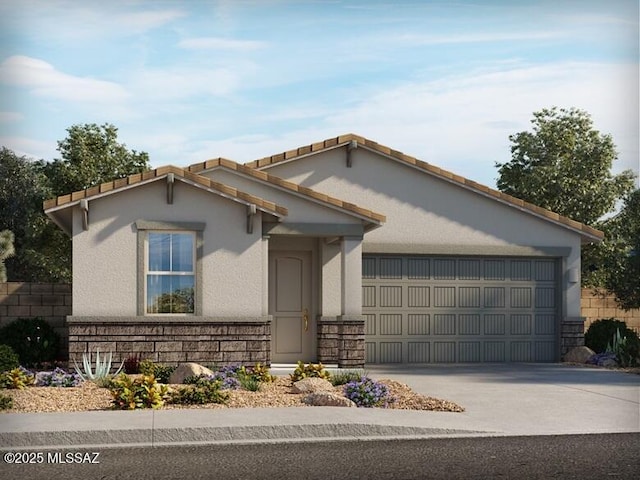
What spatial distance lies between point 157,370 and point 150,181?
133 inches

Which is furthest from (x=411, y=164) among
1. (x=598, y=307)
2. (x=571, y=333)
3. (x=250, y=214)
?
(x=598, y=307)

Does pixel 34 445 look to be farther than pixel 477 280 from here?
No

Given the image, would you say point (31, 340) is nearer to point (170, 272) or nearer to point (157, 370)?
point (170, 272)

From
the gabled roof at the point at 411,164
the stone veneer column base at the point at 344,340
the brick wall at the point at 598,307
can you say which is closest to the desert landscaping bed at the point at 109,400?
the stone veneer column base at the point at 344,340

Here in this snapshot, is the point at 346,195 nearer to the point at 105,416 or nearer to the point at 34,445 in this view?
the point at 105,416

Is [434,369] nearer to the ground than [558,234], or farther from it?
nearer to the ground

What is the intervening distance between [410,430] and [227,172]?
9.81m

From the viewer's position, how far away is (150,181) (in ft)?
58.2

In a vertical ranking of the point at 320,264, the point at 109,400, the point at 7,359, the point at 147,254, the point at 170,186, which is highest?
the point at 170,186

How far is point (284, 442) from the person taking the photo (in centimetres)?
1105

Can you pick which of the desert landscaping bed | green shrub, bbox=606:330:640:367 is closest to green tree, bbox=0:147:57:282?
green shrub, bbox=606:330:640:367

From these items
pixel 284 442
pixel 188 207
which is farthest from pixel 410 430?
pixel 188 207

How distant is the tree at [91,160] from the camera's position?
111 ft

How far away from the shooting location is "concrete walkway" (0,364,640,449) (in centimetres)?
1092
